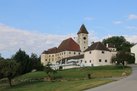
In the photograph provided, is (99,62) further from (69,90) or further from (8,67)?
(69,90)

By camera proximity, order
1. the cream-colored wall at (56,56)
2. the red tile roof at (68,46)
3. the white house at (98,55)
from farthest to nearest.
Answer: the red tile roof at (68,46), the cream-colored wall at (56,56), the white house at (98,55)

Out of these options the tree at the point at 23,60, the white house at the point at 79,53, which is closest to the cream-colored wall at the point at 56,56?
the white house at the point at 79,53

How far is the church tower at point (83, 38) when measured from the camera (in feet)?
459

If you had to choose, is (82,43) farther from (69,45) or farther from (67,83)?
(67,83)

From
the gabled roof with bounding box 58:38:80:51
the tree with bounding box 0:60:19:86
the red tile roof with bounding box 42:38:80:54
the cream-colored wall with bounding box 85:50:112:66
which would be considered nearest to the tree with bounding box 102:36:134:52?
the red tile roof with bounding box 42:38:80:54

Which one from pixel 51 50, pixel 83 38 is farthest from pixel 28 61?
pixel 51 50

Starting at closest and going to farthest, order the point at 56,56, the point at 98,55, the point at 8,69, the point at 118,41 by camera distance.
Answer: the point at 8,69, the point at 98,55, the point at 56,56, the point at 118,41

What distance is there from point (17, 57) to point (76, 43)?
46580 millimetres

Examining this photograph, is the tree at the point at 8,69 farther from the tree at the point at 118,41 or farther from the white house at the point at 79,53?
the tree at the point at 118,41

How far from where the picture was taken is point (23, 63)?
323 ft

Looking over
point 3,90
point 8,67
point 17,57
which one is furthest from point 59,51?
point 3,90

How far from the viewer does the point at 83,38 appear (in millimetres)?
141000

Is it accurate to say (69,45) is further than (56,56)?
No

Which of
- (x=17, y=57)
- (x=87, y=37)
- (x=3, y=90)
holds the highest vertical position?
(x=87, y=37)
